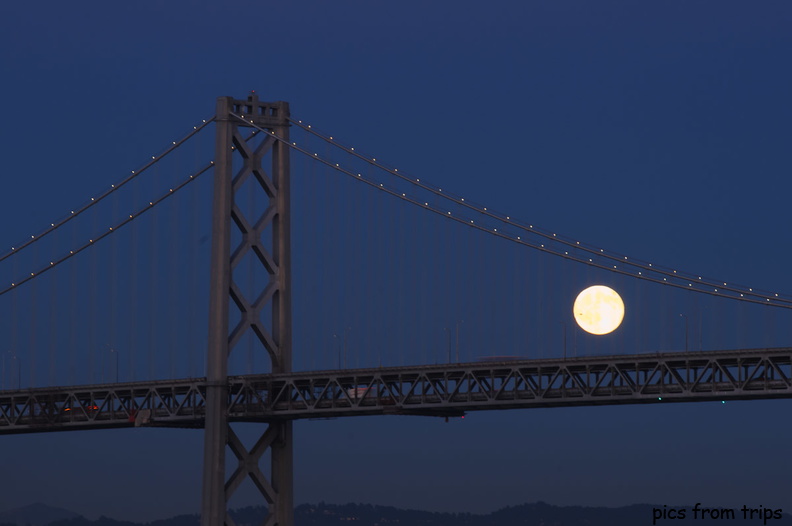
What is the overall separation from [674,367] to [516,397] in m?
7.22

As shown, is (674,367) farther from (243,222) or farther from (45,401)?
(45,401)

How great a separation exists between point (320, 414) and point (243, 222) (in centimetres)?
983

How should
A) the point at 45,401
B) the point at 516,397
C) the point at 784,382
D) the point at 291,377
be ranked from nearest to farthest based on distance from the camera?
1. the point at 784,382
2. the point at 516,397
3. the point at 291,377
4. the point at 45,401

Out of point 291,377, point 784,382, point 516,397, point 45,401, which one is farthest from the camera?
point 45,401

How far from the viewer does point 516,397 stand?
3647 inches

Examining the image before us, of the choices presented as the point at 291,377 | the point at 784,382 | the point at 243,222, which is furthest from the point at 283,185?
the point at 784,382

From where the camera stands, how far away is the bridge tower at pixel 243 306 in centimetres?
9906

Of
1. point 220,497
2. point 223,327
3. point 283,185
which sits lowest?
point 220,497

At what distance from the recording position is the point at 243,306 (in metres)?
100

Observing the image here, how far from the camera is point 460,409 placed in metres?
94.5

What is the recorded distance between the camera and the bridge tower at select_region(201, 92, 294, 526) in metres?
99.1

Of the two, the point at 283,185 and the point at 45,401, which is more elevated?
the point at 283,185

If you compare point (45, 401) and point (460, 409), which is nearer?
point (460, 409)

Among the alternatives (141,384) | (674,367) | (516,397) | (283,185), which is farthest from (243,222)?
(674,367)
